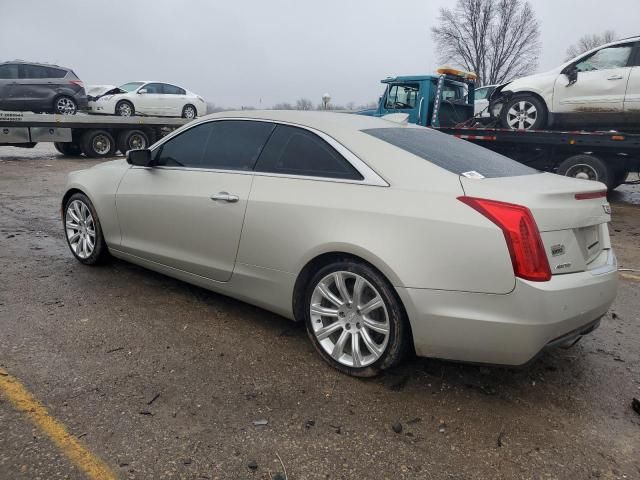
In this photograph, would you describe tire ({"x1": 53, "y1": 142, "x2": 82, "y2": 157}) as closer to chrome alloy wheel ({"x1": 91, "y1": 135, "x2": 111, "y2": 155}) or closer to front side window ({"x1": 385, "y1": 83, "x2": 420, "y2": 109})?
chrome alloy wheel ({"x1": 91, "y1": 135, "x2": 111, "y2": 155})

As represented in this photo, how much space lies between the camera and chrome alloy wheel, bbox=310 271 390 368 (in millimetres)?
2906

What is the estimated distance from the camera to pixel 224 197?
3.52m

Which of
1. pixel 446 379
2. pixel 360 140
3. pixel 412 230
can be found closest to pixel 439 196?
pixel 412 230

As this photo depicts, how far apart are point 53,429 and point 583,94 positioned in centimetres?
973

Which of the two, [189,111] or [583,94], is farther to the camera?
[189,111]

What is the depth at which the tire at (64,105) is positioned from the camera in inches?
640

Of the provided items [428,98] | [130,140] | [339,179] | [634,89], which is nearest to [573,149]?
[634,89]

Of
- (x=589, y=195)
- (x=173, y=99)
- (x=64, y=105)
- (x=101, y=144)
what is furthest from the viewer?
(x=173, y=99)

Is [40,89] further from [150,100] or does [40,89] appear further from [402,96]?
[402,96]

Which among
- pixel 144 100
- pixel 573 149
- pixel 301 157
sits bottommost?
pixel 301 157

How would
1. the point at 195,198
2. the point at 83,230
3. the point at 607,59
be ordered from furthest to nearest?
the point at 607,59, the point at 83,230, the point at 195,198

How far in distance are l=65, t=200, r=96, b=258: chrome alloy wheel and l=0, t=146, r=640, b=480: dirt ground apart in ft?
2.39

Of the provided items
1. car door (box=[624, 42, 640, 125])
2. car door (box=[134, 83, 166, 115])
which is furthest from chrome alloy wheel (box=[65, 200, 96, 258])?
car door (box=[134, 83, 166, 115])

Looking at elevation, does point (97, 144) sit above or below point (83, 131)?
below
